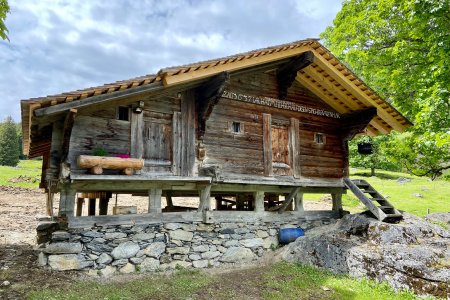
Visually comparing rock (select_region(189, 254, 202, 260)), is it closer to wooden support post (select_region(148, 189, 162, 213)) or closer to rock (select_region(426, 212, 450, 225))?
wooden support post (select_region(148, 189, 162, 213))

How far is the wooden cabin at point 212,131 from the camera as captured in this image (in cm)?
799

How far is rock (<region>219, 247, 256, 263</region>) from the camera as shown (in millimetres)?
10008

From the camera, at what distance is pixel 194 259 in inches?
370

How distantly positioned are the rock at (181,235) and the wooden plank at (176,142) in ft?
5.51

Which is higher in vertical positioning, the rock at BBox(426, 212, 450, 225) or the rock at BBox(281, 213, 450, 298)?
the rock at BBox(426, 212, 450, 225)

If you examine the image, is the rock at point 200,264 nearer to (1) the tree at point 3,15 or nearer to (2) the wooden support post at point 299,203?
(2) the wooden support post at point 299,203

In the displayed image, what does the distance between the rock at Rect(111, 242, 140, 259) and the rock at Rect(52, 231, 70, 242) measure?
1188 mm

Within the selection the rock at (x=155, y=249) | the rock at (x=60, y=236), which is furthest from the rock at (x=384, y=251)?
the rock at (x=60, y=236)

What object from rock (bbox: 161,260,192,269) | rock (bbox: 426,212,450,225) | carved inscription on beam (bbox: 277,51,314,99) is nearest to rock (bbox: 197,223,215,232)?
rock (bbox: 161,260,192,269)

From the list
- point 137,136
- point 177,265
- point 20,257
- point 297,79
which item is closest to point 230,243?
point 177,265

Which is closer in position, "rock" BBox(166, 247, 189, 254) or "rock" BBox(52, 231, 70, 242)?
"rock" BBox(52, 231, 70, 242)

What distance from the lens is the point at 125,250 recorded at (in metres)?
8.45

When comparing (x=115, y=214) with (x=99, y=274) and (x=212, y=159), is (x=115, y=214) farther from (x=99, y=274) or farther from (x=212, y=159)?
(x=212, y=159)

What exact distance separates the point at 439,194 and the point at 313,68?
68.5 feet
